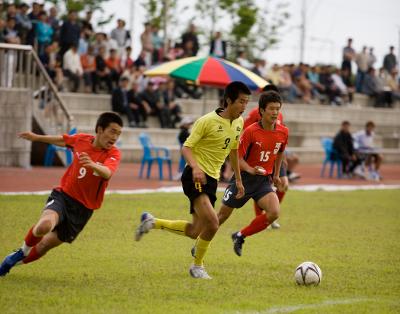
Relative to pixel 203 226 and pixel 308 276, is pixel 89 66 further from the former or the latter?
pixel 308 276

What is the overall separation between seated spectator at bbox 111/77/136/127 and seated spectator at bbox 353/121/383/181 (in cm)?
687

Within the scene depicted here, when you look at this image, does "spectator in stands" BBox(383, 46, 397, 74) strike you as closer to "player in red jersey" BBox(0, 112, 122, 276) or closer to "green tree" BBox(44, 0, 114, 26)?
"green tree" BBox(44, 0, 114, 26)

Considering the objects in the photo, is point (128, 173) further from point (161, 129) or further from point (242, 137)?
point (242, 137)

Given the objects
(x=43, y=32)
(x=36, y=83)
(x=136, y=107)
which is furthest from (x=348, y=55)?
(x=36, y=83)

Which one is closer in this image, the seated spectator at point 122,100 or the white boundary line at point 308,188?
the white boundary line at point 308,188

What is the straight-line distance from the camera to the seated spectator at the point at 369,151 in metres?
27.9

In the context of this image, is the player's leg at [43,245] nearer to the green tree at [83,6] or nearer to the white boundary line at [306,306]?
the white boundary line at [306,306]

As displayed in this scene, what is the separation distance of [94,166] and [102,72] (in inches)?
778

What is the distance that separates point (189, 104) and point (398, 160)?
9.67 m

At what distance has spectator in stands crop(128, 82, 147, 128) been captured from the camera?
90.5 feet

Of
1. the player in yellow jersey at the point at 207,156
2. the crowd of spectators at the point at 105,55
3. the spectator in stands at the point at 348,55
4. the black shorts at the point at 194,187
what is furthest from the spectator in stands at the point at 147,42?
the black shorts at the point at 194,187

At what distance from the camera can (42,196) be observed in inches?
697

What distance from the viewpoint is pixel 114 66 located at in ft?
93.2

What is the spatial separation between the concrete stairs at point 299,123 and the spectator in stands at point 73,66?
1.73 feet
